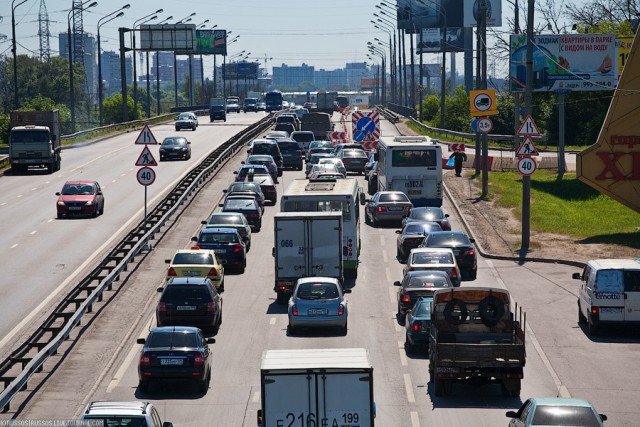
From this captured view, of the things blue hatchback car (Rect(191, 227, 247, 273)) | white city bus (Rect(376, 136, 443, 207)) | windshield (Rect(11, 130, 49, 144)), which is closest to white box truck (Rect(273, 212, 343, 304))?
blue hatchback car (Rect(191, 227, 247, 273))

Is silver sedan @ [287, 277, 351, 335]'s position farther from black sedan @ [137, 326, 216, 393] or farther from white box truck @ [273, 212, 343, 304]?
black sedan @ [137, 326, 216, 393]

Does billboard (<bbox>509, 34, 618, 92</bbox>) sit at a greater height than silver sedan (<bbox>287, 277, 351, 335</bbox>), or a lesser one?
greater

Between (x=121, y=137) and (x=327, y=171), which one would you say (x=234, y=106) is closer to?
(x=121, y=137)

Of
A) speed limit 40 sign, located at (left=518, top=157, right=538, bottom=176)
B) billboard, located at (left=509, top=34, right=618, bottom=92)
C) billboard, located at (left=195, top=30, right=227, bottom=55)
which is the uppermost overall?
billboard, located at (left=195, top=30, right=227, bottom=55)

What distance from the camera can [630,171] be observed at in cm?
4491

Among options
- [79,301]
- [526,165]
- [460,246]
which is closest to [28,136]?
[526,165]

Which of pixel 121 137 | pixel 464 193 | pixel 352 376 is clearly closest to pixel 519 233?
pixel 464 193

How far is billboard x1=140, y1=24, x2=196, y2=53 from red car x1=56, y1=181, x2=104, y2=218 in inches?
2696

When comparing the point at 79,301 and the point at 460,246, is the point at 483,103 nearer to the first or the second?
the point at 460,246

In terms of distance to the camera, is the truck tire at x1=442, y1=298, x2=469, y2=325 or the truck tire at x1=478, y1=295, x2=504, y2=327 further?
the truck tire at x1=442, y1=298, x2=469, y2=325

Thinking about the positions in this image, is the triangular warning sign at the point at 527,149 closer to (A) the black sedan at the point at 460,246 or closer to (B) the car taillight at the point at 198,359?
(A) the black sedan at the point at 460,246

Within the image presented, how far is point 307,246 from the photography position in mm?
32938

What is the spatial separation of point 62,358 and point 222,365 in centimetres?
367

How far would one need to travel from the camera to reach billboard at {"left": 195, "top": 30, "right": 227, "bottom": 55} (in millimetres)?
175125
